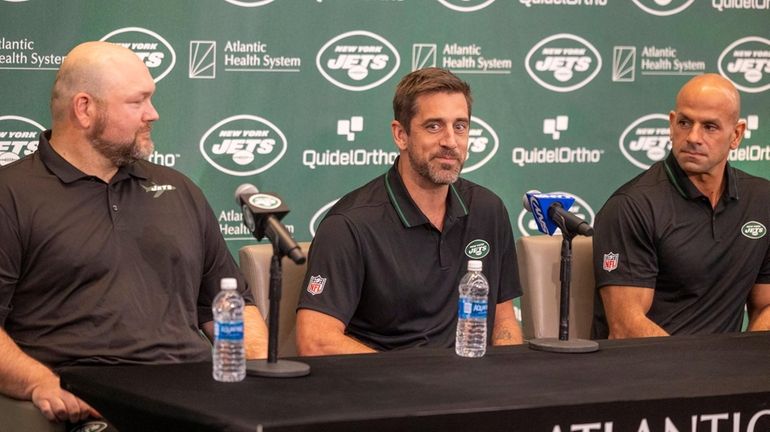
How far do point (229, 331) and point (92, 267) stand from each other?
33.5 inches

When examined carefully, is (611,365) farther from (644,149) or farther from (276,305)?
(644,149)

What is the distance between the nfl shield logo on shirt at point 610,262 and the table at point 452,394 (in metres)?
1.04

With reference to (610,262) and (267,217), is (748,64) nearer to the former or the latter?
(610,262)

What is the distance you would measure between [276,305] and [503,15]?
2.87 metres

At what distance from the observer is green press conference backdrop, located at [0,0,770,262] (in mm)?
4738

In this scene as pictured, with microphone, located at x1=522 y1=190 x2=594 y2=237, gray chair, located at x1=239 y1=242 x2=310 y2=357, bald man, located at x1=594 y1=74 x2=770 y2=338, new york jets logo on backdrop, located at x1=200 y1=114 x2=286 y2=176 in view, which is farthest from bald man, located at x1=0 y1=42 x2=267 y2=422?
bald man, located at x1=594 y1=74 x2=770 y2=338

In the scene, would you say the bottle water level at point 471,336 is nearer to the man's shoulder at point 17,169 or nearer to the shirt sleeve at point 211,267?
the shirt sleeve at point 211,267

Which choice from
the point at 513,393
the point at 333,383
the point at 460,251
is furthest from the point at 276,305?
the point at 460,251

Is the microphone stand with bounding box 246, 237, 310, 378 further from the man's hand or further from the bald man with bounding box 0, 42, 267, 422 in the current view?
the bald man with bounding box 0, 42, 267, 422

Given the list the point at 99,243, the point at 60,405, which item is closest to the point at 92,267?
the point at 99,243

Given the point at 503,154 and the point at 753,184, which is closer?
the point at 753,184

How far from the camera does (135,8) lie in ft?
15.5

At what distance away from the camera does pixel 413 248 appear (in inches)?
158

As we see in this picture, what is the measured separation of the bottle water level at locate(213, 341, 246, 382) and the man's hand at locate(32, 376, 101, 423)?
0.55 m
